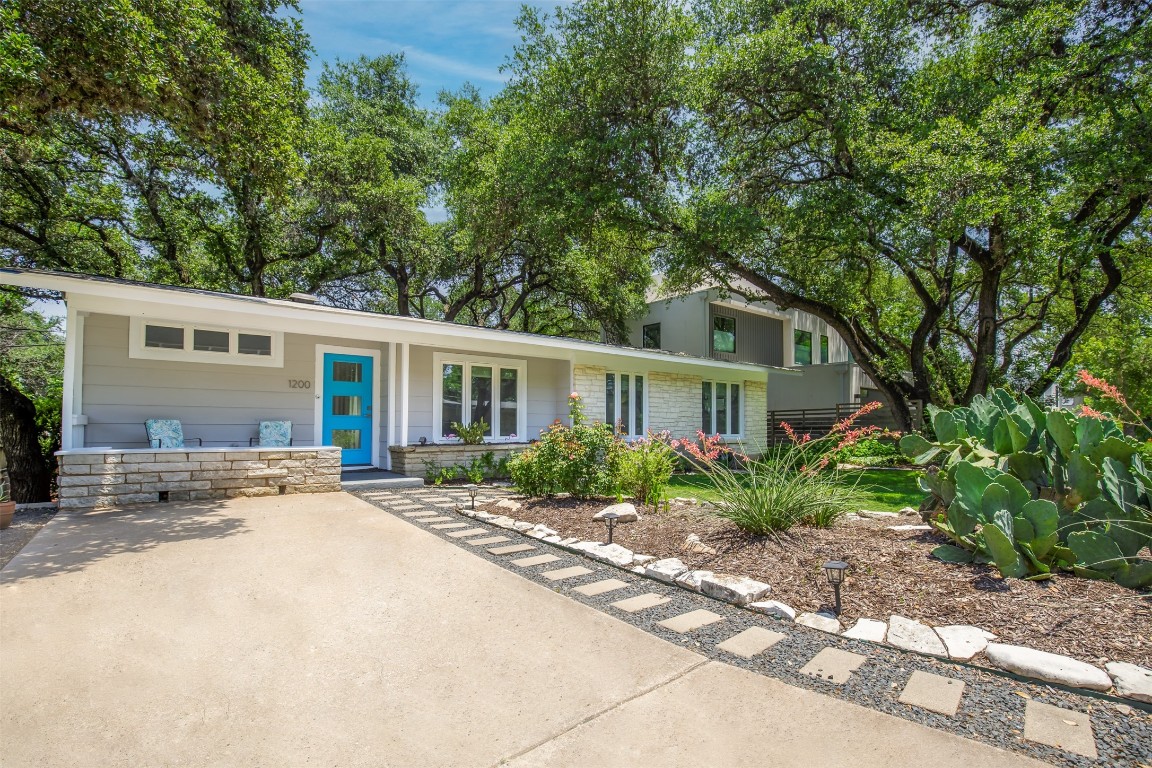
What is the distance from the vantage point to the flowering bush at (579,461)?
22.4 ft

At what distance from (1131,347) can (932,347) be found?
7274 mm

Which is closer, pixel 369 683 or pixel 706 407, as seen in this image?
pixel 369 683

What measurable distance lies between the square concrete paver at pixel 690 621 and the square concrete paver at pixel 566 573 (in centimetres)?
102

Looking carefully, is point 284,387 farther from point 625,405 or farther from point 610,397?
point 625,405

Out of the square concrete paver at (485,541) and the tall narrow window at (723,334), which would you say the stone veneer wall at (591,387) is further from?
the tall narrow window at (723,334)

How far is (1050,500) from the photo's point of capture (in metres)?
4.07

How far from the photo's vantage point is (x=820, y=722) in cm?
234

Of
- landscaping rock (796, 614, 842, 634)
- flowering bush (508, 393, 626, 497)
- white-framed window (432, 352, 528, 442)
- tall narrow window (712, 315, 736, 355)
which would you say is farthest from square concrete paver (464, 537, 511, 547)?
tall narrow window (712, 315, 736, 355)

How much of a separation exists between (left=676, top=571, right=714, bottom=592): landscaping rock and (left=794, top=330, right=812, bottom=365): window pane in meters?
19.9

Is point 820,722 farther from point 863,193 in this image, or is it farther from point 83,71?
point 863,193

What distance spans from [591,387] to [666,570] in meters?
7.71

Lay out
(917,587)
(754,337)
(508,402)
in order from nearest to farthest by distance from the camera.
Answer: (917,587) < (508,402) < (754,337)

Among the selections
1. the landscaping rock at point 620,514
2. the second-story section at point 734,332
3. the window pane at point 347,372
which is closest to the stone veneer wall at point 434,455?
the window pane at point 347,372

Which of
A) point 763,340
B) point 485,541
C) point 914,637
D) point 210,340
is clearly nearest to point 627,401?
point 485,541
